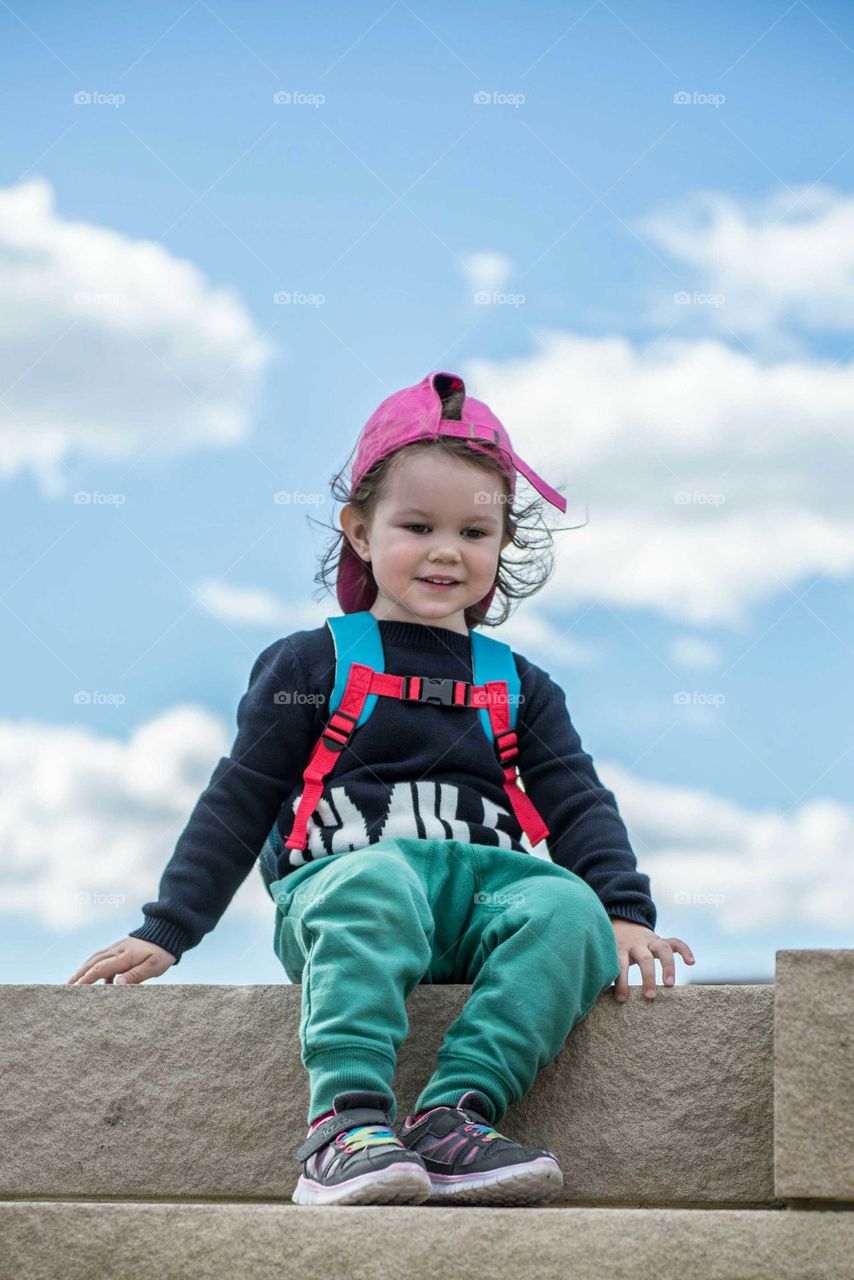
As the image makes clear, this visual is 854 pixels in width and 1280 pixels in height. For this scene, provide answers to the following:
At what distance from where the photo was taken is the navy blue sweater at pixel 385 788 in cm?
293

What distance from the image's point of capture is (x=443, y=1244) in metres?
1.98

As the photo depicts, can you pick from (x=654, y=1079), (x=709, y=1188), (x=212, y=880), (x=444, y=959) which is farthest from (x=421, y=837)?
(x=709, y=1188)

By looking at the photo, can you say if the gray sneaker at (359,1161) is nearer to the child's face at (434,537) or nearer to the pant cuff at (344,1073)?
the pant cuff at (344,1073)

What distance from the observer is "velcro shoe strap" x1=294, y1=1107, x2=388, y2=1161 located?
2229mm

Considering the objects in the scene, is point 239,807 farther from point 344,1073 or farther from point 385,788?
point 344,1073

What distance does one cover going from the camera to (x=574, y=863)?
3061mm

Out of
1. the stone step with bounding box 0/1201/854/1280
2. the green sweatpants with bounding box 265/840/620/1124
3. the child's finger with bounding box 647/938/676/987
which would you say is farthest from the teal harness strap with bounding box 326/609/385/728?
the stone step with bounding box 0/1201/854/1280

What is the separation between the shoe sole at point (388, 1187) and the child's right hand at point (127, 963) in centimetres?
86

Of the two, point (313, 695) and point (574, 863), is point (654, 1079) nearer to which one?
point (574, 863)

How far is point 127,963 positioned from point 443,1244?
1079mm

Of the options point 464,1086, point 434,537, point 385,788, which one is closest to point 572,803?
point 385,788

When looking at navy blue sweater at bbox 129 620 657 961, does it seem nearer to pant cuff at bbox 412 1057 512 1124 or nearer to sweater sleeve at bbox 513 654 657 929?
sweater sleeve at bbox 513 654 657 929

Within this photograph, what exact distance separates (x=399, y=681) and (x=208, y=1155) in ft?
3.24

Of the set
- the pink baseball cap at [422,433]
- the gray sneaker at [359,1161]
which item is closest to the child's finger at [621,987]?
the gray sneaker at [359,1161]
